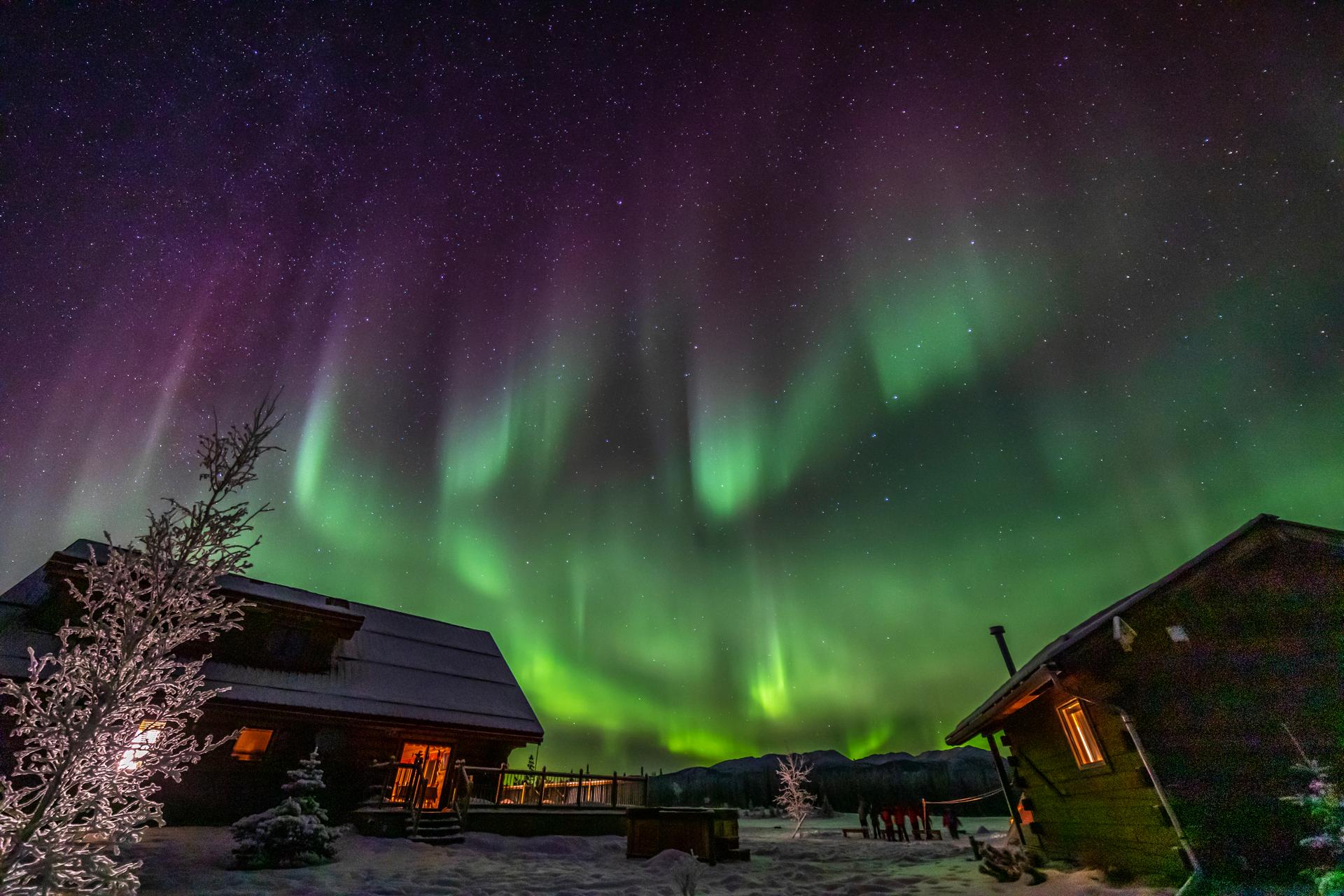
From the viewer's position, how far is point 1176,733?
880 centimetres

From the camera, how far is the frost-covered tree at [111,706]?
18.1ft

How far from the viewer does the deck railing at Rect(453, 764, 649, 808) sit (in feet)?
58.6

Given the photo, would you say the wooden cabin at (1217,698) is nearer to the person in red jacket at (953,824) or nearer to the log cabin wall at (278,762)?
the person in red jacket at (953,824)

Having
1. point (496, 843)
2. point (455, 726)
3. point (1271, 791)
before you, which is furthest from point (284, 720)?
point (1271, 791)

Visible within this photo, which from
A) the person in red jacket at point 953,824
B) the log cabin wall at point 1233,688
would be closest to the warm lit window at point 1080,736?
the log cabin wall at point 1233,688

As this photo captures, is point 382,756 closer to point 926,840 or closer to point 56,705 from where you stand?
point 56,705

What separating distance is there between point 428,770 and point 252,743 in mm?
5851

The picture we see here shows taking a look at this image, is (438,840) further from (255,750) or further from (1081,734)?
(1081,734)

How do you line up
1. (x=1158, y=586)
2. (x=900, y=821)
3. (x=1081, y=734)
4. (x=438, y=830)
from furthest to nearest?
(x=900, y=821) < (x=438, y=830) < (x=1081, y=734) < (x=1158, y=586)

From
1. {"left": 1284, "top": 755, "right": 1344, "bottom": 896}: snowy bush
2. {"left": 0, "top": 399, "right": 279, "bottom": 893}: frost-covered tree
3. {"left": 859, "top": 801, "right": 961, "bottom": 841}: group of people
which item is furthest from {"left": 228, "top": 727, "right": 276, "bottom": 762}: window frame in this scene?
{"left": 859, "top": 801, "right": 961, "bottom": 841}: group of people

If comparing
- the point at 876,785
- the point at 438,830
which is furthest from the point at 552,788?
the point at 876,785

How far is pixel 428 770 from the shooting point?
2053cm

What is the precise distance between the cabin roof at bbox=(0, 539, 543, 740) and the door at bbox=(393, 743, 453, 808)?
5.10 feet

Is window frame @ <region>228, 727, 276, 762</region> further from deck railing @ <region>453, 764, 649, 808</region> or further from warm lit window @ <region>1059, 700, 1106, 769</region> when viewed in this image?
warm lit window @ <region>1059, 700, 1106, 769</region>
